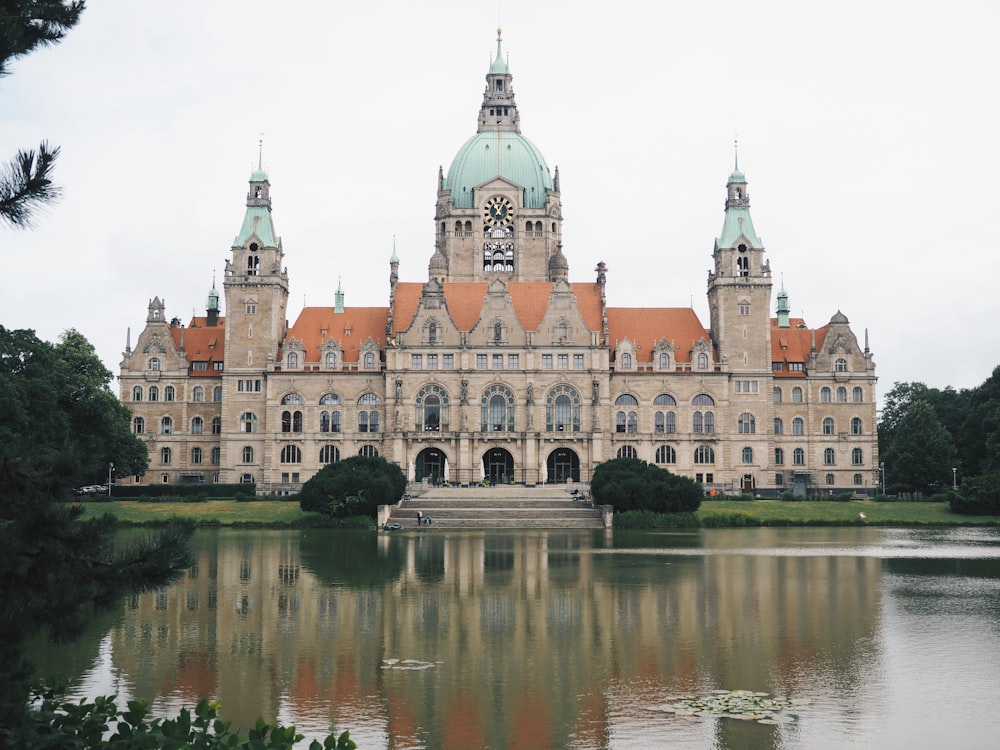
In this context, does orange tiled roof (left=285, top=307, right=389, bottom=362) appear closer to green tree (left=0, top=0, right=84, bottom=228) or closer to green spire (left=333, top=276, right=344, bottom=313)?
green spire (left=333, top=276, right=344, bottom=313)

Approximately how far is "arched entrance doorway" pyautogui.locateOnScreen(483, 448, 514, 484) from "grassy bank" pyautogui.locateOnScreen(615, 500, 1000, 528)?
20.3 metres

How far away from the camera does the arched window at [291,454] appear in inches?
3600

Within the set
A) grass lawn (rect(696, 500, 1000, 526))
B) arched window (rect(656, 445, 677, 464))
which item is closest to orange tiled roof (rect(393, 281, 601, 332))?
arched window (rect(656, 445, 677, 464))

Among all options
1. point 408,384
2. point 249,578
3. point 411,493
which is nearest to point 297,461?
point 408,384

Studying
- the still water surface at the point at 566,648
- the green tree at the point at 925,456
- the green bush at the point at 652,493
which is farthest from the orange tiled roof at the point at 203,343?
the green tree at the point at 925,456

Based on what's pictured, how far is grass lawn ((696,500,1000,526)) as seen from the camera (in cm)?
6588

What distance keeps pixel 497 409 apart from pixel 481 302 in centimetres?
973

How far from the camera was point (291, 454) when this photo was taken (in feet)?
300

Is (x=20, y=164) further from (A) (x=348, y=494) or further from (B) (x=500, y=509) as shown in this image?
(B) (x=500, y=509)

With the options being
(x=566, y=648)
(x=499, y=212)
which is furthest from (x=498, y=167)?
(x=566, y=648)

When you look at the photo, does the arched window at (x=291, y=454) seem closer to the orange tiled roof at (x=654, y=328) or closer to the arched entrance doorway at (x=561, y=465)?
the arched entrance doorway at (x=561, y=465)

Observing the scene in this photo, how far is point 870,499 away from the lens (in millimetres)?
78250

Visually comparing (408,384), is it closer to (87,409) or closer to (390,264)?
(390,264)

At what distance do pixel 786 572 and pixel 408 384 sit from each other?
54.2 m
